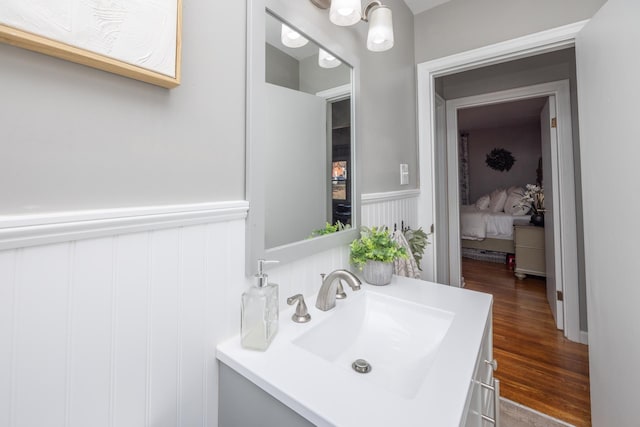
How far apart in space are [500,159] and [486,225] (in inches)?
77.4

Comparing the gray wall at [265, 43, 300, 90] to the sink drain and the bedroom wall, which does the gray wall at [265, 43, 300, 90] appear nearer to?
the sink drain

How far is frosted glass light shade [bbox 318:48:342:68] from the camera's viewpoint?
0.99 metres

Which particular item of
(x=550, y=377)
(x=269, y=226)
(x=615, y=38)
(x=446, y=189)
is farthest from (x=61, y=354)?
(x=446, y=189)

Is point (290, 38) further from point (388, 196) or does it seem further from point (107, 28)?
point (388, 196)

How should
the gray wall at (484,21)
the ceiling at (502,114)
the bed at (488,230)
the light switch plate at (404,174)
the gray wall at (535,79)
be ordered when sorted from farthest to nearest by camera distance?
1. the bed at (488,230)
2. the ceiling at (502,114)
3. the gray wall at (535,79)
4. the light switch plate at (404,174)
5. the gray wall at (484,21)

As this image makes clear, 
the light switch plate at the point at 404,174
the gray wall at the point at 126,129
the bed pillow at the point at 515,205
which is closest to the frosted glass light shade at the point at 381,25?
the gray wall at the point at 126,129

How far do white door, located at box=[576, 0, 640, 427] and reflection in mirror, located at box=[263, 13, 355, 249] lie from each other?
1017mm

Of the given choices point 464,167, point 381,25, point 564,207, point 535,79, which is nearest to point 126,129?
point 381,25

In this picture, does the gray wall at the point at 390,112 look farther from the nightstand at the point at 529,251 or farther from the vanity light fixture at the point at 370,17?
the nightstand at the point at 529,251

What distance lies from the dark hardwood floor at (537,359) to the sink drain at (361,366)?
1348 millimetres

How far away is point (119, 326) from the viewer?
1.63 feet

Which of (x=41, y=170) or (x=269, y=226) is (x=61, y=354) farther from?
(x=269, y=226)

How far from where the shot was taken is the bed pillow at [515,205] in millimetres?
4363

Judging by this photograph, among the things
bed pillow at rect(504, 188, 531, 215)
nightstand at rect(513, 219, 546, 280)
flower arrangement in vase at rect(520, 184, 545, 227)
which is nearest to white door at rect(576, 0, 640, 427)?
nightstand at rect(513, 219, 546, 280)
